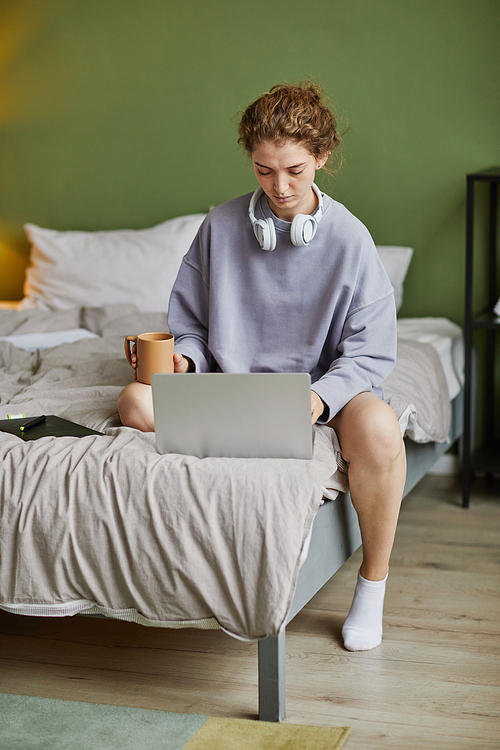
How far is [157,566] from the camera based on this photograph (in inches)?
49.4

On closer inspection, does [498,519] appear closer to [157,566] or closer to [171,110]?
[157,566]

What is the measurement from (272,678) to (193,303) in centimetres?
84

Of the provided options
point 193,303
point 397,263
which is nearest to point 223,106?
point 397,263

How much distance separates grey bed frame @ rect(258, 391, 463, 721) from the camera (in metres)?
1.27

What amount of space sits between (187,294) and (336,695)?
0.90m

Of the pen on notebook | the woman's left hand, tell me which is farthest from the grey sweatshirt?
the pen on notebook

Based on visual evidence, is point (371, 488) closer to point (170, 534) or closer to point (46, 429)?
A: point (170, 534)

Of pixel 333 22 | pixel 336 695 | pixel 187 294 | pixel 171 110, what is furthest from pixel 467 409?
pixel 171 110

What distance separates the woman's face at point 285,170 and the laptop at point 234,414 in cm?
45

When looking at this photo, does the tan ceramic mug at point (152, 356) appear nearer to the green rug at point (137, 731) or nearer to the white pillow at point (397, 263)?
the green rug at point (137, 731)

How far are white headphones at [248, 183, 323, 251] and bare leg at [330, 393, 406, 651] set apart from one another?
1.12 feet

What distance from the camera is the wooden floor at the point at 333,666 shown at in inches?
51.9

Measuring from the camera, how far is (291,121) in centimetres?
150

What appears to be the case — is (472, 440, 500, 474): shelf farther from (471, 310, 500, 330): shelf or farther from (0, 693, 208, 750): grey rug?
(0, 693, 208, 750): grey rug
